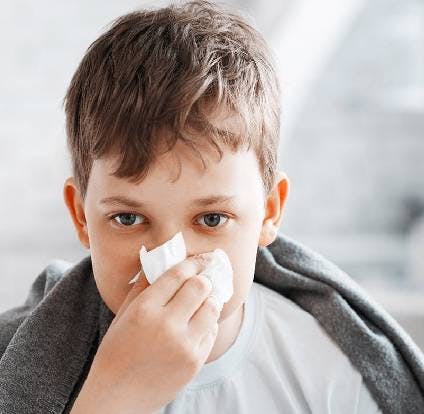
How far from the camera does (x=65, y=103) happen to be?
119 cm

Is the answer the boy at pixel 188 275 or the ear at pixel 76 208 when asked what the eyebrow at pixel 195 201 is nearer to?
the boy at pixel 188 275

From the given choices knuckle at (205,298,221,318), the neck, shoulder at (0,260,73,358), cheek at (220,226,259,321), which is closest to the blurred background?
shoulder at (0,260,73,358)

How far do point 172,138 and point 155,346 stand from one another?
27 centimetres

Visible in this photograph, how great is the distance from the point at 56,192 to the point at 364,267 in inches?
55.2

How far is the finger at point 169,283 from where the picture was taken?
98 cm

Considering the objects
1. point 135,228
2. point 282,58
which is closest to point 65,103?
point 135,228

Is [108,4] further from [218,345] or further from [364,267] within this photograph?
[218,345]

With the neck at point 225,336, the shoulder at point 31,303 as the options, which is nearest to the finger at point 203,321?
the neck at point 225,336

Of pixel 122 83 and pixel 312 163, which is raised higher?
pixel 312 163

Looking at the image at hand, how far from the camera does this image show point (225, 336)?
4.13ft

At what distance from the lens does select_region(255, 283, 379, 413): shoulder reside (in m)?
1.23

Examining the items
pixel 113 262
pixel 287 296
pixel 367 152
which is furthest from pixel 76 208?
pixel 367 152

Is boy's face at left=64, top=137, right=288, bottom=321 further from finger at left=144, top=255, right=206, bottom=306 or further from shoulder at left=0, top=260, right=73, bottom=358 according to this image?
shoulder at left=0, top=260, right=73, bottom=358

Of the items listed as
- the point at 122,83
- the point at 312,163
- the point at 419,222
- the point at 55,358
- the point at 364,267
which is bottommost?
the point at 55,358
